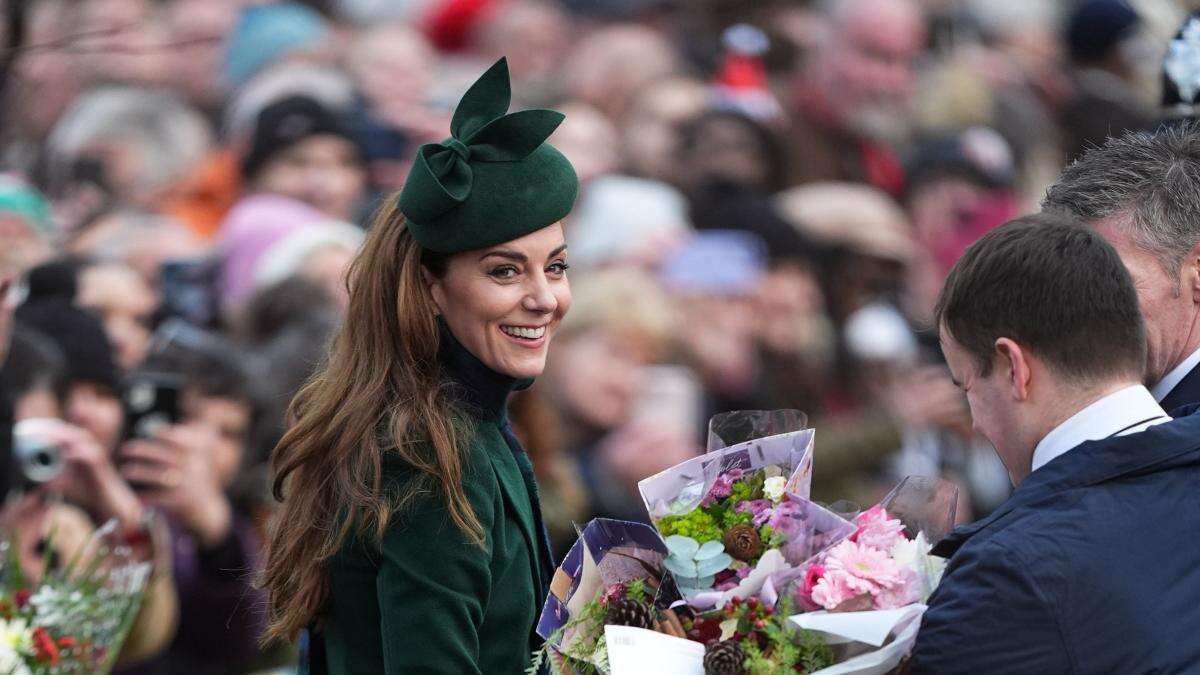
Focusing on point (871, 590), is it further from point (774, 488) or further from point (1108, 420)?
point (1108, 420)

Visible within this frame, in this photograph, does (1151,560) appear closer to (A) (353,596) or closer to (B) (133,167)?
(A) (353,596)

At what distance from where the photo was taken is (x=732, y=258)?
7.27 m

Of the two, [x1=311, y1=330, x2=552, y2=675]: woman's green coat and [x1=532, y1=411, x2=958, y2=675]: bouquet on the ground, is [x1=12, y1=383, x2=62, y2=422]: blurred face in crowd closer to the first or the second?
[x1=311, y1=330, x2=552, y2=675]: woman's green coat

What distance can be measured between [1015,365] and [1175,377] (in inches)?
25.4

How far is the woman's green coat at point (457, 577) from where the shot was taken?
8.93 ft

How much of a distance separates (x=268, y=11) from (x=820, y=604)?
16.0 feet

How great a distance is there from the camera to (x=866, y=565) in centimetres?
254

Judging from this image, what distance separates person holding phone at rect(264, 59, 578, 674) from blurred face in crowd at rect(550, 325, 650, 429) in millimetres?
3323

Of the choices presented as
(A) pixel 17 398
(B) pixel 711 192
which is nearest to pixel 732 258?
(B) pixel 711 192

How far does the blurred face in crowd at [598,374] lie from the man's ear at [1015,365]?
13.0 ft

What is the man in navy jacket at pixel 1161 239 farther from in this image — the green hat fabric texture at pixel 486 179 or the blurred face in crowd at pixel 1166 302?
the green hat fabric texture at pixel 486 179

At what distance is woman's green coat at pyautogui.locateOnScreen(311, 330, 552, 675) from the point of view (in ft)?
8.93

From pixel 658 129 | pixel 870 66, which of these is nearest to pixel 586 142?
pixel 658 129

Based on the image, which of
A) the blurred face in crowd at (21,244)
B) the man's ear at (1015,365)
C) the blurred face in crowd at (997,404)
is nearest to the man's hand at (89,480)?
the blurred face in crowd at (21,244)
